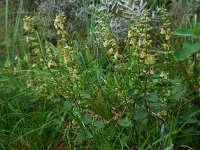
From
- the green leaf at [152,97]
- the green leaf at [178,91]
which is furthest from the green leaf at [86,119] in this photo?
the green leaf at [178,91]

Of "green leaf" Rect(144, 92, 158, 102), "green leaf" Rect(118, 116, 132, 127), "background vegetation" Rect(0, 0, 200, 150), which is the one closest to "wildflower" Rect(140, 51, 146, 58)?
"background vegetation" Rect(0, 0, 200, 150)

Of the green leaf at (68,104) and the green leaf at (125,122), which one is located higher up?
the green leaf at (68,104)

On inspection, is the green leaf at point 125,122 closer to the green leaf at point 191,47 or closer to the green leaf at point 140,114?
the green leaf at point 140,114

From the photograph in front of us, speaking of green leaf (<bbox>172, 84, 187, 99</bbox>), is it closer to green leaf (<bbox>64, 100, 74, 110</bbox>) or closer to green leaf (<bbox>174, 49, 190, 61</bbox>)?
green leaf (<bbox>174, 49, 190, 61</bbox>)

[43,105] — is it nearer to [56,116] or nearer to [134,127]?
[56,116]

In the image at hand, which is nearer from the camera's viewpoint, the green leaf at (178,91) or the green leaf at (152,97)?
the green leaf at (152,97)

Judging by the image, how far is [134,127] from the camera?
75.2 inches

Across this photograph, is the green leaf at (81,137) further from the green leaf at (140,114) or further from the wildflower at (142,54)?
the wildflower at (142,54)

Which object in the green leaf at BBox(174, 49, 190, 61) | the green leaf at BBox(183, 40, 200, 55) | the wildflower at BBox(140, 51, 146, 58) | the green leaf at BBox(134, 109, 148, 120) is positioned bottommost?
the green leaf at BBox(134, 109, 148, 120)

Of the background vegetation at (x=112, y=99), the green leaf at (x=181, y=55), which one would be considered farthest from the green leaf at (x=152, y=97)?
the green leaf at (x=181, y=55)

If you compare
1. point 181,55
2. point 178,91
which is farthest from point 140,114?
point 181,55

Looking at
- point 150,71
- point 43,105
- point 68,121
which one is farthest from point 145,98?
point 43,105

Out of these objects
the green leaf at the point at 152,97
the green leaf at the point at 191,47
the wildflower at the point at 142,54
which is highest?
the green leaf at the point at 191,47

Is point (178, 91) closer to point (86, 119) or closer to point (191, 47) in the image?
Answer: point (191, 47)
